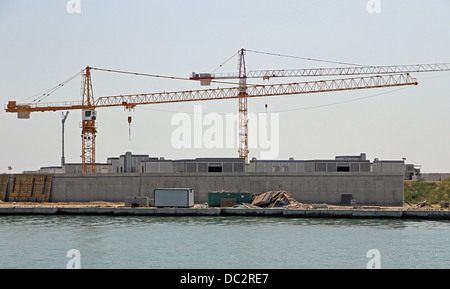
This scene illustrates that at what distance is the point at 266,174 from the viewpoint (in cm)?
8038

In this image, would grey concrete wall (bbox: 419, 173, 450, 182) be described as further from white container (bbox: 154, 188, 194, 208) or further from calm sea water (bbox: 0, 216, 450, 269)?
white container (bbox: 154, 188, 194, 208)

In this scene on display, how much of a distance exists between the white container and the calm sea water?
7912 millimetres

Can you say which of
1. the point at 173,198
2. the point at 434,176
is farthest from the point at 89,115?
the point at 434,176

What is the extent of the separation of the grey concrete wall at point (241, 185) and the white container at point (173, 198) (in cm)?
828

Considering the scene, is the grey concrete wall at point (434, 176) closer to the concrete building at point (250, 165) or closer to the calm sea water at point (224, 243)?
the concrete building at point (250, 165)

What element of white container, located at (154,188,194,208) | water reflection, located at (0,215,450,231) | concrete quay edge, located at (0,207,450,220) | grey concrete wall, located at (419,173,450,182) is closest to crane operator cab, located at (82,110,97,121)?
concrete quay edge, located at (0,207,450,220)

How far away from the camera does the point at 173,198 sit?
7312 cm

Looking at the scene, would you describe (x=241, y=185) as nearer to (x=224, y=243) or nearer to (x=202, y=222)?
(x=202, y=222)

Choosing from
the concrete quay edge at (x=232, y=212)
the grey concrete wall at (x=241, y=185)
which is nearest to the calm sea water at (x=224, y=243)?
the concrete quay edge at (x=232, y=212)

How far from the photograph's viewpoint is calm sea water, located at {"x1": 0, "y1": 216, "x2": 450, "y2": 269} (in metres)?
37.5

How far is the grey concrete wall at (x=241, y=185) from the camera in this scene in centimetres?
7731

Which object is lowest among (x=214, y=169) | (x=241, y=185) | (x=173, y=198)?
(x=173, y=198)

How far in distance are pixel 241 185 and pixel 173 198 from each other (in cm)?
1230
